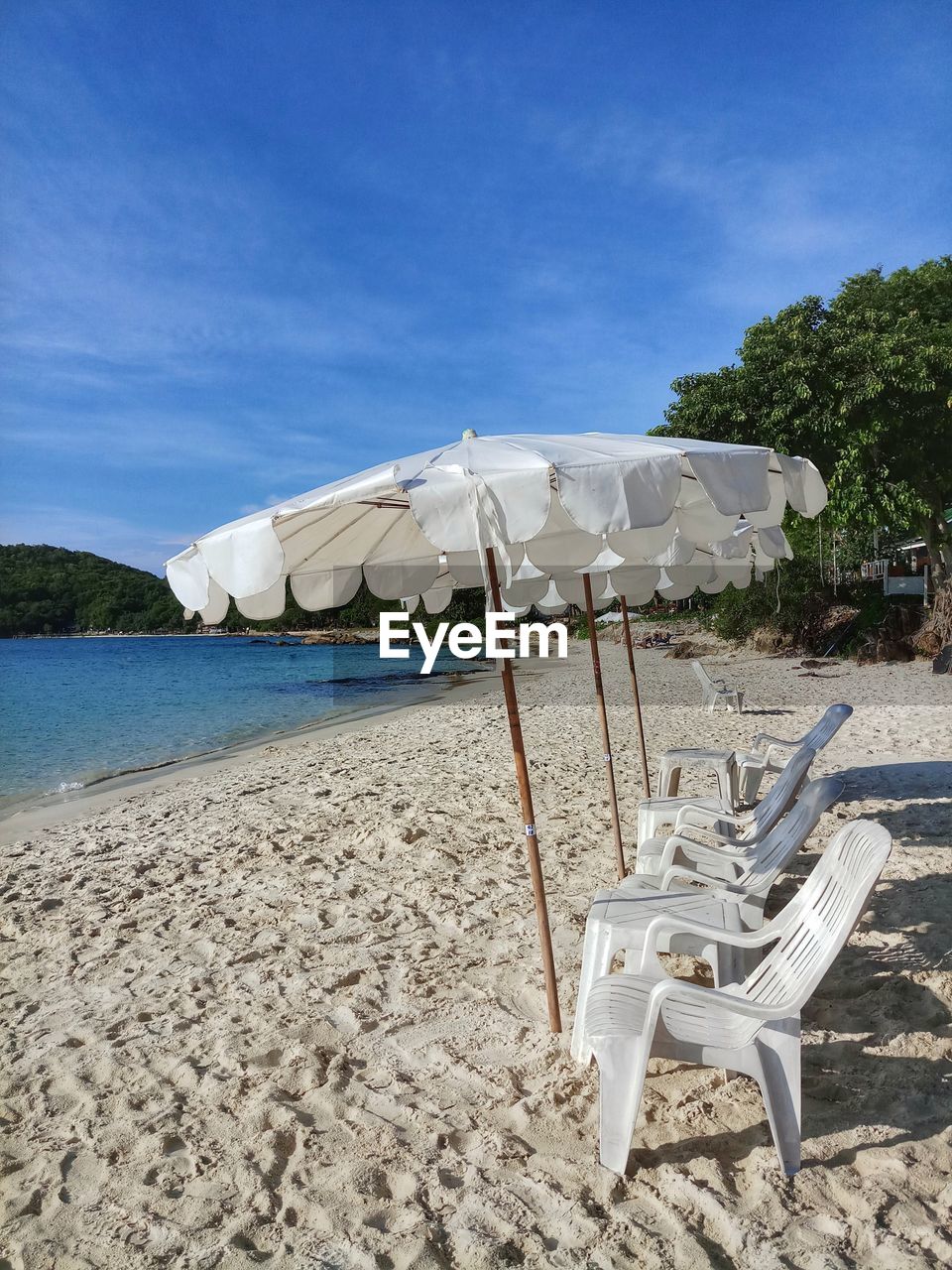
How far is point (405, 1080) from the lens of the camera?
2.94 meters

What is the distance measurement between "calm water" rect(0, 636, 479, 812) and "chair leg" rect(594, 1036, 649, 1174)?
12.1 m

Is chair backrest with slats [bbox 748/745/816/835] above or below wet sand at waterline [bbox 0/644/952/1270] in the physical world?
above

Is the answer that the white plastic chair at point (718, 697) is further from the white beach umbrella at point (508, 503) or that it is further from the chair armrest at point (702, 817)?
the white beach umbrella at point (508, 503)

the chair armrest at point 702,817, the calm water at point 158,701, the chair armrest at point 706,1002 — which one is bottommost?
the calm water at point 158,701

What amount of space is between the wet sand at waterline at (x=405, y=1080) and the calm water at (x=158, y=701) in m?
9.03

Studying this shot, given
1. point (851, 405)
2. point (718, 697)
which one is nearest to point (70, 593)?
point (851, 405)

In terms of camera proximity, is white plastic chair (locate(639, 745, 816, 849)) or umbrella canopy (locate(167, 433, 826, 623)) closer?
umbrella canopy (locate(167, 433, 826, 623))

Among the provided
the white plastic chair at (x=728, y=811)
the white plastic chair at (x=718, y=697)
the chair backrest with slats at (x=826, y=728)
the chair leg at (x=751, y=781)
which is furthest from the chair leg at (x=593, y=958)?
the white plastic chair at (x=718, y=697)

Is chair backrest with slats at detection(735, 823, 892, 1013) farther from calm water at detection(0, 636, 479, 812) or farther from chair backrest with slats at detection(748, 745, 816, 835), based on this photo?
calm water at detection(0, 636, 479, 812)

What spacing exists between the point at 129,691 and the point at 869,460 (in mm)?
30958

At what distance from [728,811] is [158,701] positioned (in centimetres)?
2914

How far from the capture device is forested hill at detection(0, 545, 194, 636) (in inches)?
2458

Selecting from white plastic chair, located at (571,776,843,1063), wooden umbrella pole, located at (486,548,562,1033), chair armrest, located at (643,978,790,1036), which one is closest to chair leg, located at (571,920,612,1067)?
white plastic chair, located at (571,776,843,1063)

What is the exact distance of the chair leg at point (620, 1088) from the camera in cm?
229
